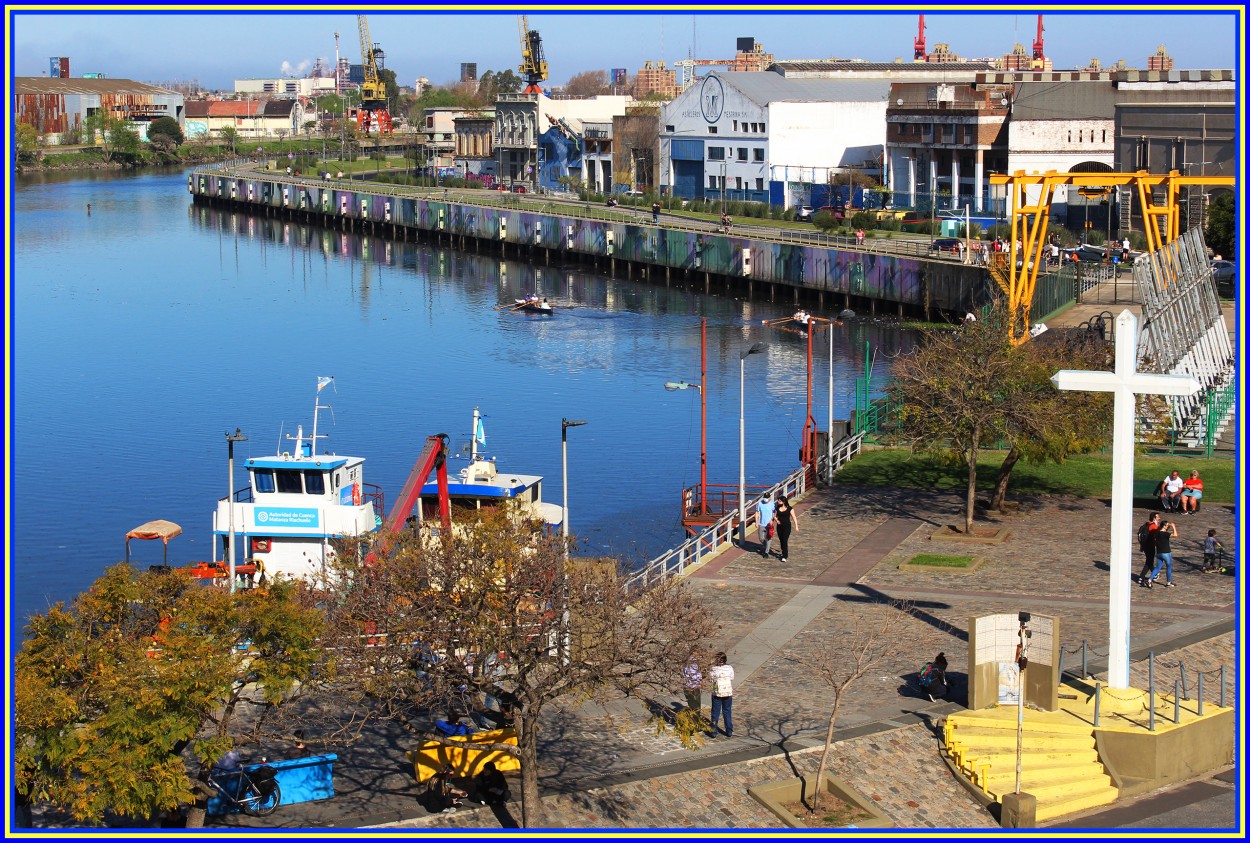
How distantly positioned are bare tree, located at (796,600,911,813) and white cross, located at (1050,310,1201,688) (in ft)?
13.9

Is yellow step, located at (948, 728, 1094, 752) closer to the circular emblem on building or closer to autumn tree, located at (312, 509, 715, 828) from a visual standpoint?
autumn tree, located at (312, 509, 715, 828)

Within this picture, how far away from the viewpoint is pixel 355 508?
47.3 meters

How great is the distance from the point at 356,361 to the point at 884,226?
48170mm

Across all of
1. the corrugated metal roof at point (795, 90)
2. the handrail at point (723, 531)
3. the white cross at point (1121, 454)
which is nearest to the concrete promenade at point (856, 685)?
the handrail at point (723, 531)

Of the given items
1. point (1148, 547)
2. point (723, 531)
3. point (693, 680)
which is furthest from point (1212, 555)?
point (693, 680)

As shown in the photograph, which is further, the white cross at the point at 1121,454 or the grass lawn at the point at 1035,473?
the grass lawn at the point at 1035,473

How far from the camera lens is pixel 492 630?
24766 mm

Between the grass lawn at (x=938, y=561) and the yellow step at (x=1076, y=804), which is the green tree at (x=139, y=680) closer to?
the yellow step at (x=1076, y=804)

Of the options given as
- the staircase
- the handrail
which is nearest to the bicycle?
the handrail

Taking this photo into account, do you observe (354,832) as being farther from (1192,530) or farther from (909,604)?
(1192,530)

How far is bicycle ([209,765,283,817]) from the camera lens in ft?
84.8

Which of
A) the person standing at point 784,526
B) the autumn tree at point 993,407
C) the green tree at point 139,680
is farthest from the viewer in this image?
the autumn tree at point 993,407

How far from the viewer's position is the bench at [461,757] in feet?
89.0

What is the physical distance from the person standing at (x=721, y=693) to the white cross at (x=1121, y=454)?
6.61 meters
